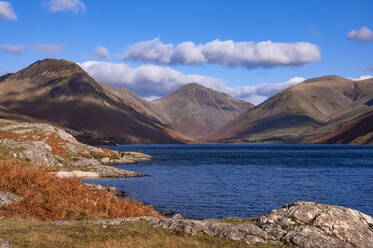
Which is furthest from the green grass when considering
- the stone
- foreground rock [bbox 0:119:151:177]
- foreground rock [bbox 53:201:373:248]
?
foreground rock [bbox 53:201:373:248]

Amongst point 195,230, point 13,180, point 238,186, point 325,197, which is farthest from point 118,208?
point 238,186

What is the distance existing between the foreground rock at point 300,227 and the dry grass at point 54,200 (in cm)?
515

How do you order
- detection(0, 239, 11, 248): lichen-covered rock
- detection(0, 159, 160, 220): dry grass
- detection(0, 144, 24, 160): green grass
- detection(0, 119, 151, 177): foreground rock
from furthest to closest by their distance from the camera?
detection(0, 119, 151, 177): foreground rock < detection(0, 144, 24, 160): green grass < detection(0, 159, 160, 220): dry grass < detection(0, 239, 11, 248): lichen-covered rock

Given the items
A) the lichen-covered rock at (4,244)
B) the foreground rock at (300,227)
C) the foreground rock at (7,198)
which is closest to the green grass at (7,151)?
the foreground rock at (7,198)

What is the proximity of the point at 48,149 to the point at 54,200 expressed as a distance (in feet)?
168

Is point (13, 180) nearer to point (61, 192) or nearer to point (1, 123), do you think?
point (61, 192)

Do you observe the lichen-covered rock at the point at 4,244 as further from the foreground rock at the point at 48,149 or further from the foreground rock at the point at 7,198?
the foreground rock at the point at 48,149

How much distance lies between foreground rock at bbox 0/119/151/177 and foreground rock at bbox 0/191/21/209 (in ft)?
101

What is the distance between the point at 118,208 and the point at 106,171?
2032 inches

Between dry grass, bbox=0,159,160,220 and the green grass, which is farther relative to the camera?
the green grass

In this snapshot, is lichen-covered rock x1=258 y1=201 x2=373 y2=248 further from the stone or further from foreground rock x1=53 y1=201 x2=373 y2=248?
the stone

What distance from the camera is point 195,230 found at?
1848 cm

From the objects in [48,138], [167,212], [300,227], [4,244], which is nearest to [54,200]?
[4,244]

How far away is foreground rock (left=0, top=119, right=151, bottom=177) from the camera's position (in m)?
59.8
